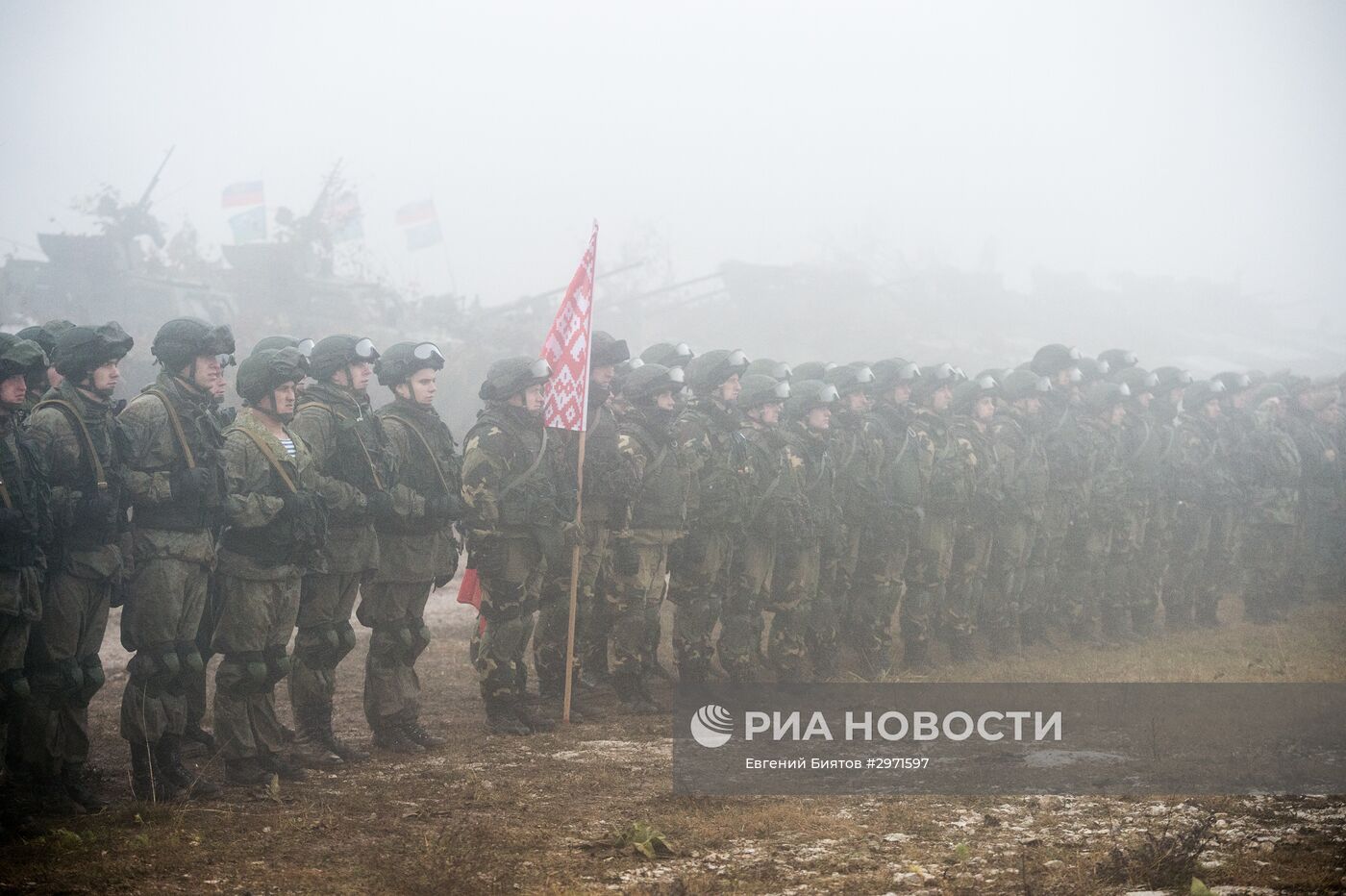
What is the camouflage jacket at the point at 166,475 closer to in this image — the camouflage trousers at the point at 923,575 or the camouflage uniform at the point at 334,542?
the camouflage uniform at the point at 334,542

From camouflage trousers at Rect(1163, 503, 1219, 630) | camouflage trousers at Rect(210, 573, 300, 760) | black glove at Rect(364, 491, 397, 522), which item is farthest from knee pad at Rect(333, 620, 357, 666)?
camouflage trousers at Rect(1163, 503, 1219, 630)

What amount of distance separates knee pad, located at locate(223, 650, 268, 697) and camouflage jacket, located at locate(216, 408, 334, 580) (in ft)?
1.49

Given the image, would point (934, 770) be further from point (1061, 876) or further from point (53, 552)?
point (53, 552)

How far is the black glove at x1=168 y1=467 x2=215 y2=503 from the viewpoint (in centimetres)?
616

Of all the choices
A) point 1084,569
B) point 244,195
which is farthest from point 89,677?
point 244,195

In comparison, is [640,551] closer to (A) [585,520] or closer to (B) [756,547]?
(A) [585,520]

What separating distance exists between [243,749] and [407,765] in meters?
1.07

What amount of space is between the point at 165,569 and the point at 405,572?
1.79 m

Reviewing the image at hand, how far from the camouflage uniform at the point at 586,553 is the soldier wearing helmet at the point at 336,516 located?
1680mm

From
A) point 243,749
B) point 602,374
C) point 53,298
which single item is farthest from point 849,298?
point 243,749

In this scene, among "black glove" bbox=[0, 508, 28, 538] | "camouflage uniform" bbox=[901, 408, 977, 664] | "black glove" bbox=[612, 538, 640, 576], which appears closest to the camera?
"black glove" bbox=[0, 508, 28, 538]

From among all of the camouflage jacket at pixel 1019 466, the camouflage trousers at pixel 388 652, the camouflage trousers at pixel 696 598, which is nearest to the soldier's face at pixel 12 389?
the camouflage trousers at pixel 388 652

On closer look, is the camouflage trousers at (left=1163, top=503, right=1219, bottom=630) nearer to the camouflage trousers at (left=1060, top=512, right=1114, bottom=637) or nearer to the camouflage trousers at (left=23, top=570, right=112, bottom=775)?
the camouflage trousers at (left=1060, top=512, right=1114, bottom=637)

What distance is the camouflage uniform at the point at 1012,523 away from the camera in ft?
38.9
